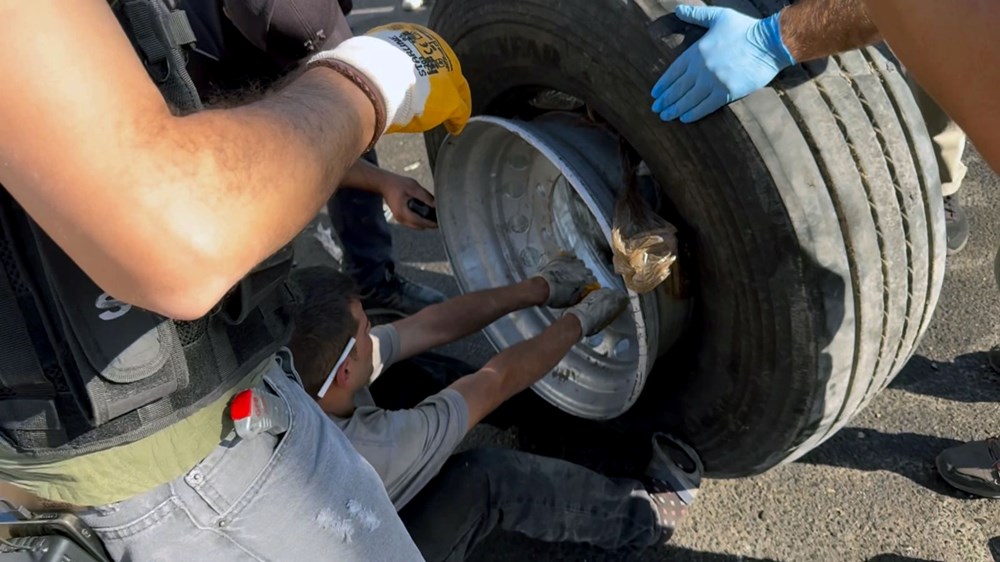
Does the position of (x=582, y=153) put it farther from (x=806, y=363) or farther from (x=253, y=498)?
(x=253, y=498)

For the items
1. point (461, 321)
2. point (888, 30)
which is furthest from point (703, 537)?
point (888, 30)

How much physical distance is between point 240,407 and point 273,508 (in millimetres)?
197

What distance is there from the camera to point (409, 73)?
1265mm

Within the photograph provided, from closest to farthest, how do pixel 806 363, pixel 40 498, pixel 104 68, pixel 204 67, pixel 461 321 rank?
pixel 104 68 → pixel 40 498 → pixel 806 363 → pixel 204 67 → pixel 461 321

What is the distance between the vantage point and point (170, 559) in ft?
4.01

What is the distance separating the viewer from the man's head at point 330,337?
5.67 feet

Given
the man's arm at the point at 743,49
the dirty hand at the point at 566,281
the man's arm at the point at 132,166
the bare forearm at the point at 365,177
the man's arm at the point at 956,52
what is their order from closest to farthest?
the man's arm at the point at 132,166 < the man's arm at the point at 956,52 < the man's arm at the point at 743,49 < the dirty hand at the point at 566,281 < the bare forearm at the point at 365,177

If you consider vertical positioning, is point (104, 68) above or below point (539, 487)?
above

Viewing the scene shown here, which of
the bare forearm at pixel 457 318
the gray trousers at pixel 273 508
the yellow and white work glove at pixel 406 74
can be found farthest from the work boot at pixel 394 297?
the gray trousers at pixel 273 508

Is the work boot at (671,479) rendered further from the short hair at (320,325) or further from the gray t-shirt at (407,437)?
the short hair at (320,325)

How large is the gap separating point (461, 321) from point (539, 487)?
0.54 metres

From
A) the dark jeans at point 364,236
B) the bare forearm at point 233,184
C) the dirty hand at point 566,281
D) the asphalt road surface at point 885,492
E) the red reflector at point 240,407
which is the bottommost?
the asphalt road surface at point 885,492

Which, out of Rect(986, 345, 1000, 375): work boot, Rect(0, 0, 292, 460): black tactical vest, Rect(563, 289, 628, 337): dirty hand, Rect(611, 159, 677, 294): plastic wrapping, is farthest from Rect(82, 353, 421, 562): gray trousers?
Rect(986, 345, 1000, 375): work boot

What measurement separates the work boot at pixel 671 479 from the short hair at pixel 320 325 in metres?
0.87
